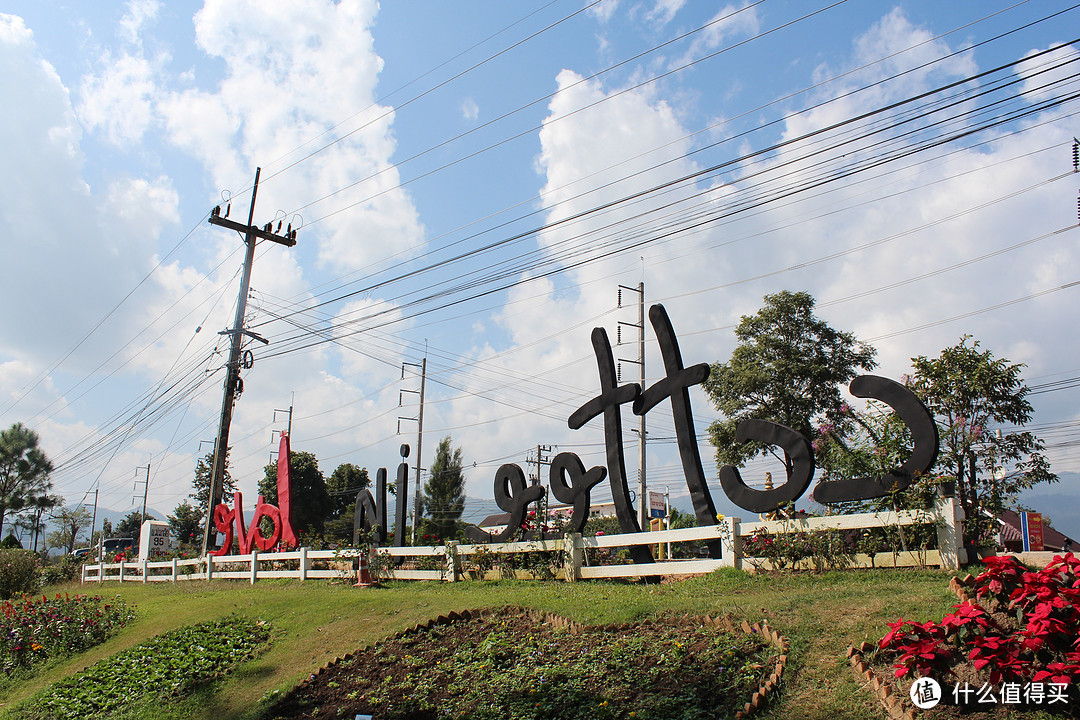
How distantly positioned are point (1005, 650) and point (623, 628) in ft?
14.4

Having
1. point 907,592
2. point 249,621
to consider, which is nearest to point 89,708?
point 249,621

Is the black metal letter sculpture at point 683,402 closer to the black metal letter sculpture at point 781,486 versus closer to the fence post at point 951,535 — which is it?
the black metal letter sculpture at point 781,486

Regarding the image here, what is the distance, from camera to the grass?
720 centimetres

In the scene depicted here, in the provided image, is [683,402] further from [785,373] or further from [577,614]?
[785,373]

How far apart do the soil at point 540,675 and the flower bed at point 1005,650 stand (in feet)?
4.47

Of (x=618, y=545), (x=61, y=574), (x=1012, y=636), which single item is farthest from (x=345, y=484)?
(x=1012, y=636)

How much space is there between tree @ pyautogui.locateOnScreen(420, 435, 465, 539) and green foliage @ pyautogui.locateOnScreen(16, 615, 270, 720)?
37.1m

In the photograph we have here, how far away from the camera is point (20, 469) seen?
5750 centimetres

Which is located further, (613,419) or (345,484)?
(345,484)

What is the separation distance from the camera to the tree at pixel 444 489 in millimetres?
52344

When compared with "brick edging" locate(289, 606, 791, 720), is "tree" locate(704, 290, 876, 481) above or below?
above

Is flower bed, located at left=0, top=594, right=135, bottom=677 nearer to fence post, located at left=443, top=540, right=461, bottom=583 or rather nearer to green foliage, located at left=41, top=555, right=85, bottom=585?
fence post, located at left=443, top=540, right=461, bottom=583

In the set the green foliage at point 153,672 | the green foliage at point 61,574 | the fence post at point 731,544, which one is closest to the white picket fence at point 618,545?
the fence post at point 731,544

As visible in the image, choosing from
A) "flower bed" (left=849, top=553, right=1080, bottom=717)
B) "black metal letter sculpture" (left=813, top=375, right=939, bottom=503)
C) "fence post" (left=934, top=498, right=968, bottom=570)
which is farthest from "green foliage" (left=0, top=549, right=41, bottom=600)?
"flower bed" (left=849, top=553, right=1080, bottom=717)
